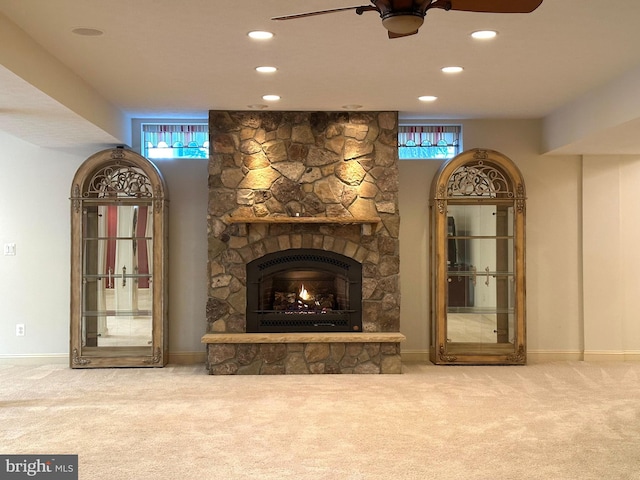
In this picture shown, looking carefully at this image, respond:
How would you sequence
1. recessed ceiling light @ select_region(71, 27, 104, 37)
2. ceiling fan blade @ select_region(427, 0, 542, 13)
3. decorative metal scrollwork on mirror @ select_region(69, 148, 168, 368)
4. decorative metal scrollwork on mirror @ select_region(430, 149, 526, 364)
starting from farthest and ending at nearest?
1. decorative metal scrollwork on mirror @ select_region(430, 149, 526, 364)
2. decorative metal scrollwork on mirror @ select_region(69, 148, 168, 368)
3. recessed ceiling light @ select_region(71, 27, 104, 37)
4. ceiling fan blade @ select_region(427, 0, 542, 13)

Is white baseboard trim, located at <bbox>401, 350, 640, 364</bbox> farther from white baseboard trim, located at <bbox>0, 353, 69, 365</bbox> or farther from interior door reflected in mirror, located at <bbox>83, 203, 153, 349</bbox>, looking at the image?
white baseboard trim, located at <bbox>0, 353, 69, 365</bbox>

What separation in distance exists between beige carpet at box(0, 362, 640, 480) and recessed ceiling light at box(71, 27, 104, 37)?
2495mm

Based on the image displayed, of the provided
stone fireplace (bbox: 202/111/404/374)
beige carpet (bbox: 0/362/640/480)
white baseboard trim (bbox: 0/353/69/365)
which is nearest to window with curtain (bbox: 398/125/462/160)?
stone fireplace (bbox: 202/111/404/374)

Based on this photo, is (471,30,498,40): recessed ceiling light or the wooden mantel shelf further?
the wooden mantel shelf

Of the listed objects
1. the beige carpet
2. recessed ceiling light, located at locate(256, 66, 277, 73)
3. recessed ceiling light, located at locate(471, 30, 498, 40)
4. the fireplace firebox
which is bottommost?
the beige carpet

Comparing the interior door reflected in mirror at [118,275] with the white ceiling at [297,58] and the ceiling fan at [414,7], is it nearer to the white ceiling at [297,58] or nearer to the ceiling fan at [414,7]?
the white ceiling at [297,58]

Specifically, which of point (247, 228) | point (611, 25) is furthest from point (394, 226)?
point (611, 25)

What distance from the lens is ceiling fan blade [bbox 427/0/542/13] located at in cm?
293

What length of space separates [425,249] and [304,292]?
1349 millimetres

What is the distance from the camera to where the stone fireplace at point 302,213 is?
7484 mm

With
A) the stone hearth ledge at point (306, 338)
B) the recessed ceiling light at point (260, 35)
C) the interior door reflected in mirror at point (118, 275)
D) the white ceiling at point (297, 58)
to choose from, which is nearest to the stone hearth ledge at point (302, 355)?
the stone hearth ledge at point (306, 338)

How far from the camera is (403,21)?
110 inches

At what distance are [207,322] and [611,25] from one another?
4.56 m

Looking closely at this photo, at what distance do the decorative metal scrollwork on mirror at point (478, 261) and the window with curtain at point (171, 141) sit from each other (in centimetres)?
247
